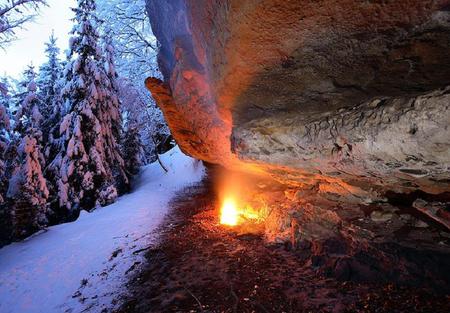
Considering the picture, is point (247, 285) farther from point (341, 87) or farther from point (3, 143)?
point (3, 143)

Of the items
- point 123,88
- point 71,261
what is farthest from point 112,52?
point 71,261

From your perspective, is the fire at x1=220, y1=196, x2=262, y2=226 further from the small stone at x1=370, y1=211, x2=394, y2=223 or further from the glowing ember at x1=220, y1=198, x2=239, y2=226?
the small stone at x1=370, y1=211, x2=394, y2=223

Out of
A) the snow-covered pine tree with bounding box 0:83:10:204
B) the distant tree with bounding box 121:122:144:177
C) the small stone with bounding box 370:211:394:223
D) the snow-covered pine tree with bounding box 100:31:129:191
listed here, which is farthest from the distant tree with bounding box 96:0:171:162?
the small stone with bounding box 370:211:394:223

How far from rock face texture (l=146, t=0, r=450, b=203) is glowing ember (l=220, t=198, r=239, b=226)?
275 cm

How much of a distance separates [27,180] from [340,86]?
9.70 meters

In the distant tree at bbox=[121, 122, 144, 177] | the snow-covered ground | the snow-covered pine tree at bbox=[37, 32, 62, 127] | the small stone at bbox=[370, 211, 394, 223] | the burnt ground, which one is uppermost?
the snow-covered pine tree at bbox=[37, 32, 62, 127]

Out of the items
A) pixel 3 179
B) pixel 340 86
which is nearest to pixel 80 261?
pixel 3 179

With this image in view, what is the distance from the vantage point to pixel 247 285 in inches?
163

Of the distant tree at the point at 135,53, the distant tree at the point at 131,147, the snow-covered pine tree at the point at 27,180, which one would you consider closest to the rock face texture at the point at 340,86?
the snow-covered pine tree at the point at 27,180

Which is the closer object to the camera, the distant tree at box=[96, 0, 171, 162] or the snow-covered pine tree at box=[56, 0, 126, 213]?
the snow-covered pine tree at box=[56, 0, 126, 213]

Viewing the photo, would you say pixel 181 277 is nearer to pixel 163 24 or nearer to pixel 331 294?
pixel 331 294

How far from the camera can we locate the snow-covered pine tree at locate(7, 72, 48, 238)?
26.8 feet

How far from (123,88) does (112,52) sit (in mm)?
2530

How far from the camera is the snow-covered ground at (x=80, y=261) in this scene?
15.2ft
